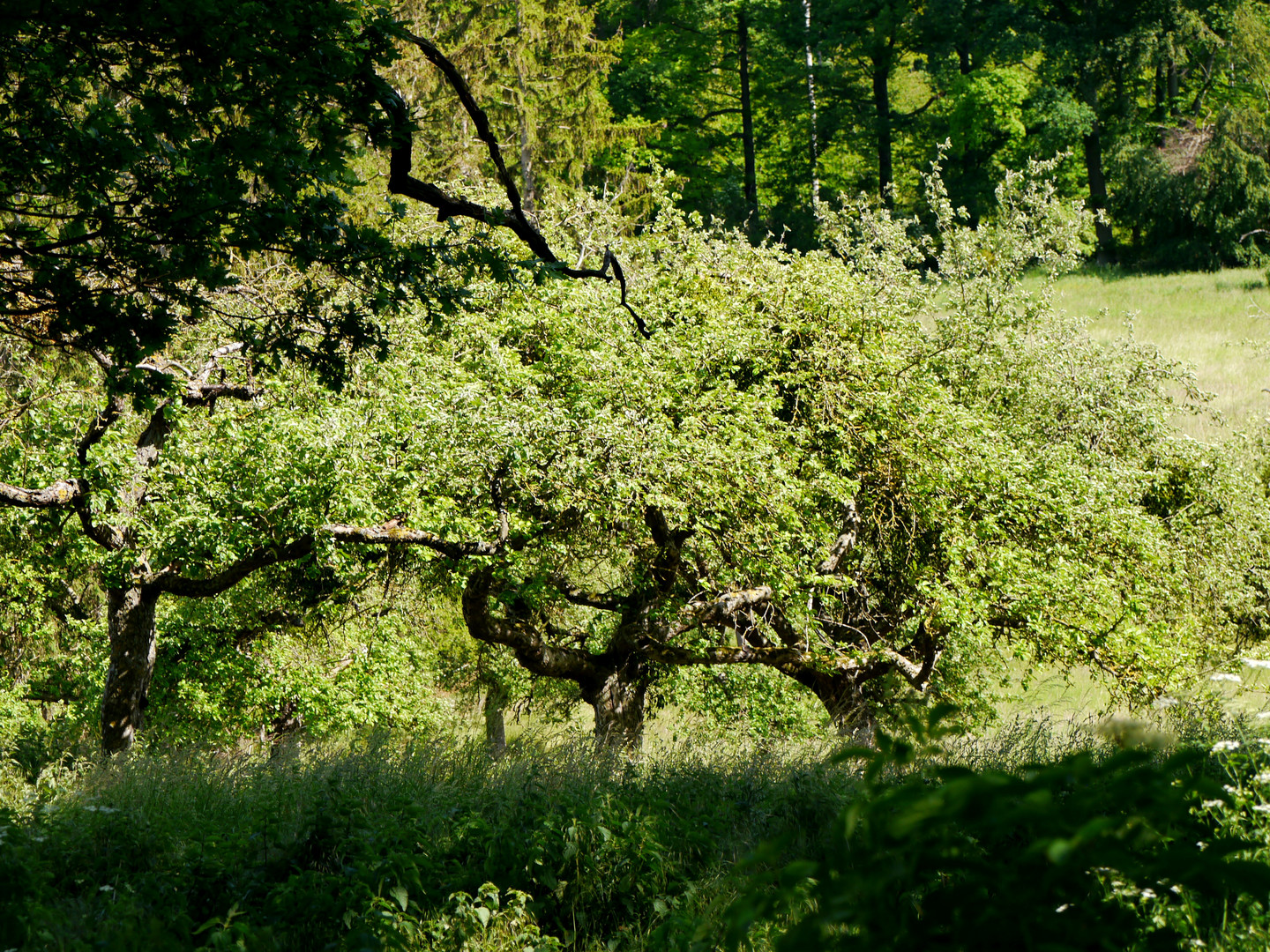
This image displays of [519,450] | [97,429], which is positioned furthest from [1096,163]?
[97,429]

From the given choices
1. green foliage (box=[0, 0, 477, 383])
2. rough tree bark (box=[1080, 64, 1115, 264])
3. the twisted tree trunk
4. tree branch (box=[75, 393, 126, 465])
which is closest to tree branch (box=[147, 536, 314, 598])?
the twisted tree trunk

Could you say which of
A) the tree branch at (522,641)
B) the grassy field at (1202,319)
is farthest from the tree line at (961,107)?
the tree branch at (522,641)

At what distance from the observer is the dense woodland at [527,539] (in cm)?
409

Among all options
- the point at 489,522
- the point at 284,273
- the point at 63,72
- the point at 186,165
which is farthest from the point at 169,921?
the point at 284,273

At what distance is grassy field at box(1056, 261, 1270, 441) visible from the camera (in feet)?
89.2

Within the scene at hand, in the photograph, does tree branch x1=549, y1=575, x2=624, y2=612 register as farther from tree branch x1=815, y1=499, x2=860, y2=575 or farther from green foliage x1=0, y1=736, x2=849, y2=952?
green foliage x1=0, y1=736, x2=849, y2=952

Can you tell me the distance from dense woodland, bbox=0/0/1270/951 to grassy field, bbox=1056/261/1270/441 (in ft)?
18.7

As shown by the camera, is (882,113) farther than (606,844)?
Yes

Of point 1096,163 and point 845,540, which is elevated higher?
point 1096,163

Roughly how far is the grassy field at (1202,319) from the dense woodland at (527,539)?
569cm

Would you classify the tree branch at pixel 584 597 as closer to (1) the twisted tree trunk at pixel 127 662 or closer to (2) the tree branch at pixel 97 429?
(1) the twisted tree trunk at pixel 127 662

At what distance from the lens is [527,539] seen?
11.7 meters

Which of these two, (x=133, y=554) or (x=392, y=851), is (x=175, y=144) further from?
(x=133, y=554)

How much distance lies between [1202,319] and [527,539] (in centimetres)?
3142
